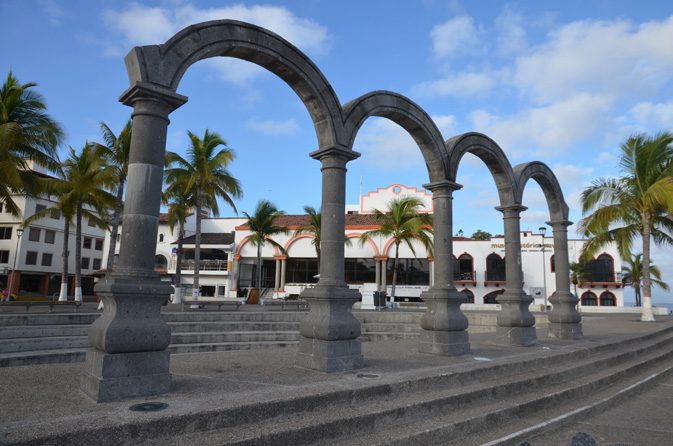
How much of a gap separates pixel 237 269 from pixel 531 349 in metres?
35.3

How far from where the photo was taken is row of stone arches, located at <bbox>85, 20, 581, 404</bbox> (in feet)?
15.6

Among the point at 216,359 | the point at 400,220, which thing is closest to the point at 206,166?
the point at 400,220

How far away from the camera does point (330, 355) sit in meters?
6.03

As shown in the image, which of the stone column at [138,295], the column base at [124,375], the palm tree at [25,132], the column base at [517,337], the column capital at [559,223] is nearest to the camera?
the column base at [124,375]

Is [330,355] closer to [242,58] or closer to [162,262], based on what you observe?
[242,58]

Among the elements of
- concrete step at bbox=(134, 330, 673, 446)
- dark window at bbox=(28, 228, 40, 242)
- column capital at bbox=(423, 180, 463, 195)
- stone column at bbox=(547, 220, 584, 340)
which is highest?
dark window at bbox=(28, 228, 40, 242)

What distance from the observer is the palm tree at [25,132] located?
624 inches

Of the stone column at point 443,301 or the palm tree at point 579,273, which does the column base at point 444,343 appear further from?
the palm tree at point 579,273

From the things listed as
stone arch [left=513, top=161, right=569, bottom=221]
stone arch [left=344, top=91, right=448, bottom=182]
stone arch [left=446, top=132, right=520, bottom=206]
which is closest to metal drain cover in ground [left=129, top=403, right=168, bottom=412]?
stone arch [left=344, top=91, right=448, bottom=182]

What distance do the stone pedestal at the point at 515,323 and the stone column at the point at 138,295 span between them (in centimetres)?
735

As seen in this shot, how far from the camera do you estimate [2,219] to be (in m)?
38.7

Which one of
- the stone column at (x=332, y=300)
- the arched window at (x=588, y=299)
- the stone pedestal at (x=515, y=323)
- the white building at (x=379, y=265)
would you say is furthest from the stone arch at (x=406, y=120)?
the arched window at (x=588, y=299)

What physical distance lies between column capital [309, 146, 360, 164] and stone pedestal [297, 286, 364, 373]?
204cm

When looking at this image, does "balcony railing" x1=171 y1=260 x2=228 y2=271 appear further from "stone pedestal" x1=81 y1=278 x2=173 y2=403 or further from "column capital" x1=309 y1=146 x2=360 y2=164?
"stone pedestal" x1=81 y1=278 x2=173 y2=403
